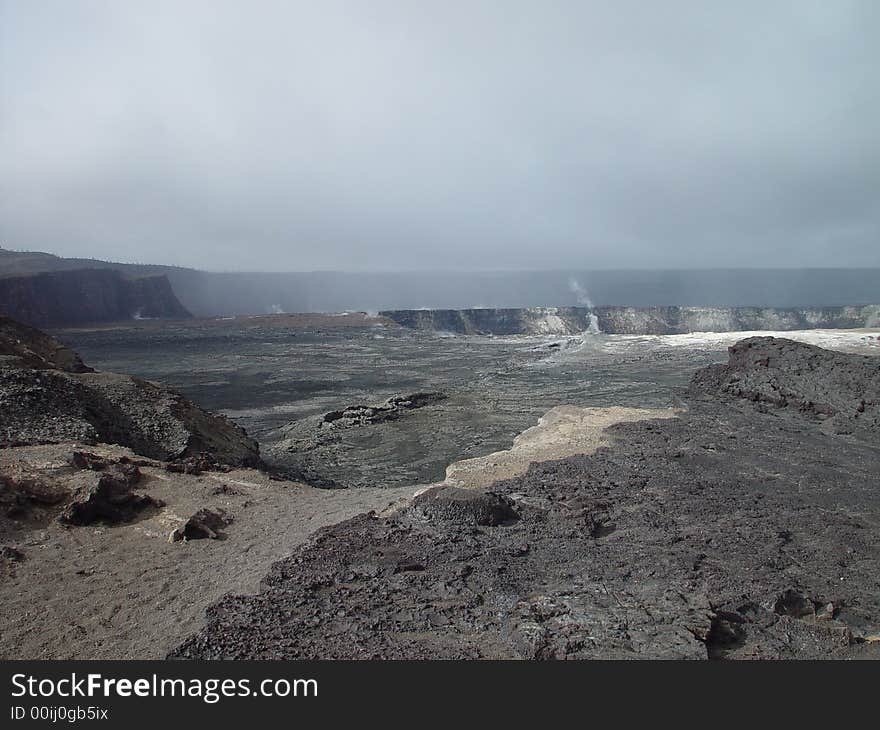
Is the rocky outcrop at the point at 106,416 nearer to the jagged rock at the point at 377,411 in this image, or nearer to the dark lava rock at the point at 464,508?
the jagged rock at the point at 377,411

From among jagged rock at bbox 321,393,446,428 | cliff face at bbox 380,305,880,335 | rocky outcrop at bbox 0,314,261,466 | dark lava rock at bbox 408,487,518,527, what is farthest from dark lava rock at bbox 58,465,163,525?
cliff face at bbox 380,305,880,335

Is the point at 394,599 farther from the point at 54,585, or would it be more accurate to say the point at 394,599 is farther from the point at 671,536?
the point at 671,536

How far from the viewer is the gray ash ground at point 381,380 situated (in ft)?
59.2

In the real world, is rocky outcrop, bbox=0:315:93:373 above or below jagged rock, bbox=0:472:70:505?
above

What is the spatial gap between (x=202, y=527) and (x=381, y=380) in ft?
77.9

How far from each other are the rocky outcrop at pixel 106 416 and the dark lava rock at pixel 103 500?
2.82 meters

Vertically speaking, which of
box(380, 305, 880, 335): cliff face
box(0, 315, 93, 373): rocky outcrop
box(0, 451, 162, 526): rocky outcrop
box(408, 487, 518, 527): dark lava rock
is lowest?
box(408, 487, 518, 527): dark lava rock

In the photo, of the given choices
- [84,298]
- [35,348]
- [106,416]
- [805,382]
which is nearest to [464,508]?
[106,416]

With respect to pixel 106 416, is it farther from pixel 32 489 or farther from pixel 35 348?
pixel 35 348

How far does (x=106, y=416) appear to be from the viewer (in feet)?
45.2

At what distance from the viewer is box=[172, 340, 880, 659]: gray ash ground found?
5.50m

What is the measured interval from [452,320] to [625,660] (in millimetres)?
61305

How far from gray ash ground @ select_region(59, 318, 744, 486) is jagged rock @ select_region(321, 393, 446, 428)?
1.55ft

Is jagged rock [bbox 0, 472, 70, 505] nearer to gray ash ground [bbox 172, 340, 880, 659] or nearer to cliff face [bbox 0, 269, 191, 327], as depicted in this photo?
gray ash ground [bbox 172, 340, 880, 659]
